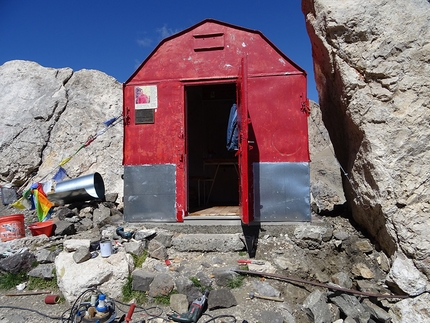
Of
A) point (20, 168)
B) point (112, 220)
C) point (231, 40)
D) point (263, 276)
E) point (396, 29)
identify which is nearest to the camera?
point (263, 276)

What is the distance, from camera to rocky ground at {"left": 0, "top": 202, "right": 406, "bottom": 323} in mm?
4293

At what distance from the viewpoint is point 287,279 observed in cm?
485

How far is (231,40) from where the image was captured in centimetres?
647

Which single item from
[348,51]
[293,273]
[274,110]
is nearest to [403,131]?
[348,51]

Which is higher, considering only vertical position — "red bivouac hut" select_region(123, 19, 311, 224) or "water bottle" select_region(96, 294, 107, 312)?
"red bivouac hut" select_region(123, 19, 311, 224)

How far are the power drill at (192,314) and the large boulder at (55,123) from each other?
269 inches

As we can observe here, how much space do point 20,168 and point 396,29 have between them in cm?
1176

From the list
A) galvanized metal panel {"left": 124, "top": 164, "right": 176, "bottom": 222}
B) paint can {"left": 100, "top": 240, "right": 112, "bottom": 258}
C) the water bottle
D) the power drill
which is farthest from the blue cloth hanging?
the water bottle

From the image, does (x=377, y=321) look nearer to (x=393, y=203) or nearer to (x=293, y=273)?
(x=293, y=273)

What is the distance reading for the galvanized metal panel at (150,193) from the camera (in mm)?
6371

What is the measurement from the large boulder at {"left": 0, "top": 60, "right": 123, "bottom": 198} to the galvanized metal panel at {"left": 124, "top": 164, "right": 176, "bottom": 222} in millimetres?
4161

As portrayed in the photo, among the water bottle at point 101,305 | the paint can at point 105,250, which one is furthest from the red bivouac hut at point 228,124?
the water bottle at point 101,305

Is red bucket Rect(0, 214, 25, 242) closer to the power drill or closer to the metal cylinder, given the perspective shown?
the metal cylinder

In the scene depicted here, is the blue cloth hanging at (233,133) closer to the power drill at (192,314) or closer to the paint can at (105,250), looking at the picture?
the paint can at (105,250)
